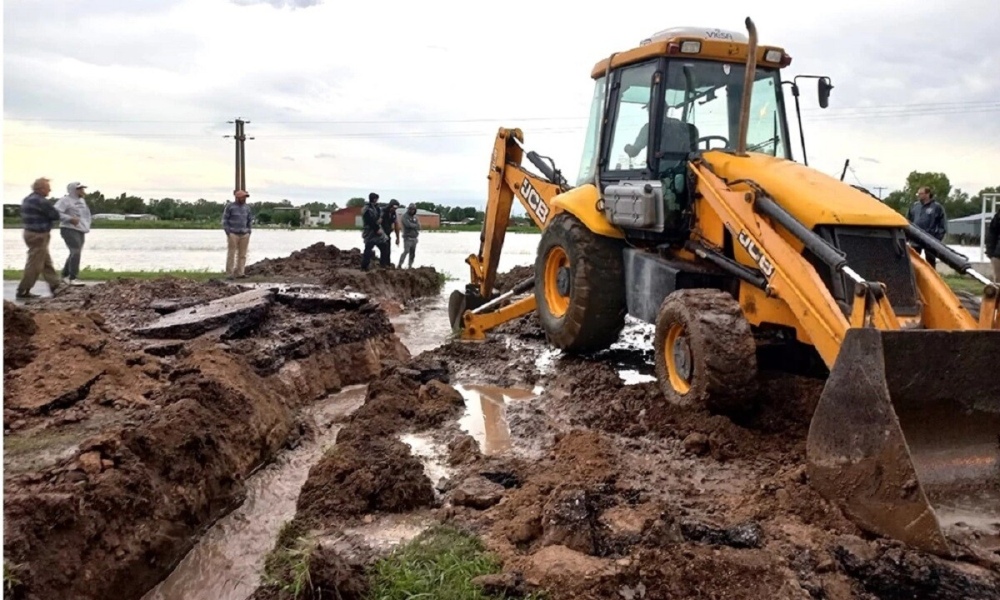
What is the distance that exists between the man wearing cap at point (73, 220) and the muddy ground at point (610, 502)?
776cm

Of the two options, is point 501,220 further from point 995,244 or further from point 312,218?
point 312,218

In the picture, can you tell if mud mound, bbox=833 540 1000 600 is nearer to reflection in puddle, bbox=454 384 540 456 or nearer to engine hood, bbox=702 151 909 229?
engine hood, bbox=702 151 909 229

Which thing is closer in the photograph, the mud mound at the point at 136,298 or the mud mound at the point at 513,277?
the mud mound at the point at 136,298

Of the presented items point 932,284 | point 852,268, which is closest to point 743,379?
point 852,268

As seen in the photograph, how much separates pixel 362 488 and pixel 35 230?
8678 mm

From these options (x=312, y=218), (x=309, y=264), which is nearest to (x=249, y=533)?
(x=309, y=264)

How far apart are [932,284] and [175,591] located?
4993 millimetres

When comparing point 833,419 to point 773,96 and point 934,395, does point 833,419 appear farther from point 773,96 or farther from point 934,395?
point 773,96

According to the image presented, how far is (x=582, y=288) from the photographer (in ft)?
24.9

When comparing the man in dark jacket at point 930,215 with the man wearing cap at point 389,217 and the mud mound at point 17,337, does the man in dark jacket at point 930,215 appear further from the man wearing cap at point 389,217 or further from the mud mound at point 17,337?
the mud mound at point 17,337

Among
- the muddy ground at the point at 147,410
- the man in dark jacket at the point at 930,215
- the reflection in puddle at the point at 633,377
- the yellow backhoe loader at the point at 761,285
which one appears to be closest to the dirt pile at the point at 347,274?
the muddy ground at the point at 147,410

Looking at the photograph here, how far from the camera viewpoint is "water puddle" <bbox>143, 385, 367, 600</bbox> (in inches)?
157

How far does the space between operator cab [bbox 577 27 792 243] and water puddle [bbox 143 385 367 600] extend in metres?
3.29

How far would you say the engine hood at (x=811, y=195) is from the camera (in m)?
5.42
